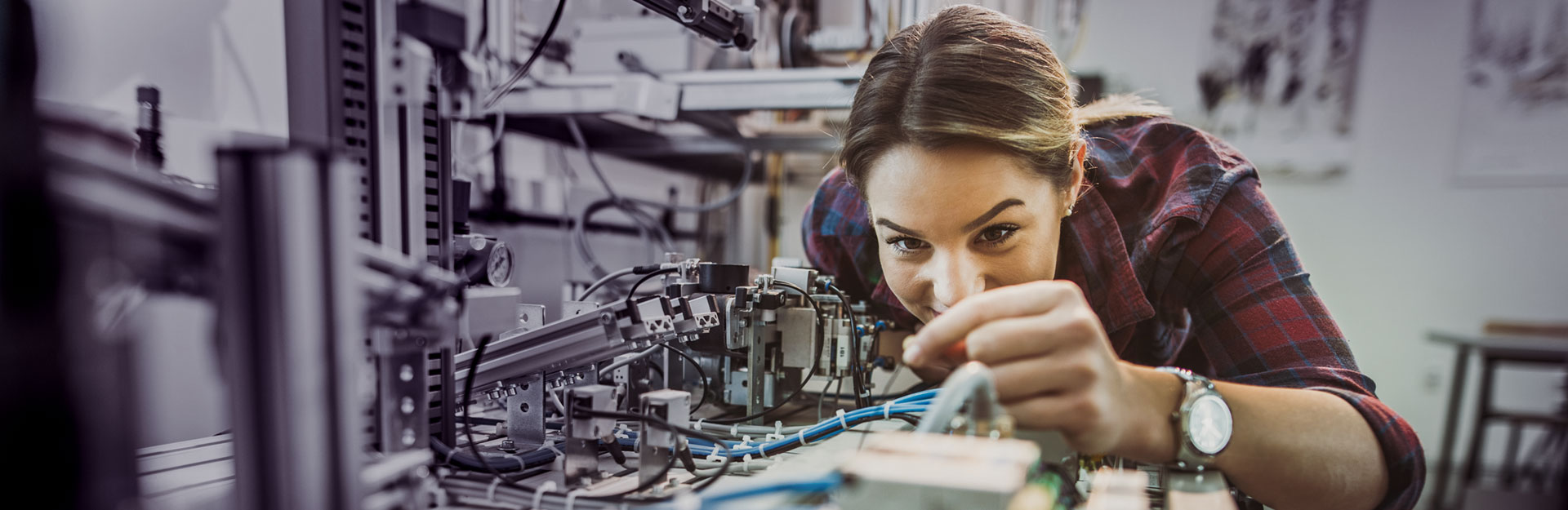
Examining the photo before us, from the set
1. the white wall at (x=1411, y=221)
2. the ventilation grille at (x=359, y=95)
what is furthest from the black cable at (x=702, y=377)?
the white wall at (x=1411, y=221)

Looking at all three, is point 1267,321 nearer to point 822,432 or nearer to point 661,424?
point 822,432

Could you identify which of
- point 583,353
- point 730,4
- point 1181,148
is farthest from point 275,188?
point 1181,148

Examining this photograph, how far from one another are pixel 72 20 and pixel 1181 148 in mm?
1572

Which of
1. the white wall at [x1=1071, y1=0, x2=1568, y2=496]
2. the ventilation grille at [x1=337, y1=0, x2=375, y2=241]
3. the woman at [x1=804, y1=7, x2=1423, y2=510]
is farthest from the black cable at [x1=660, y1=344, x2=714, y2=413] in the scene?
the white wall at [x1=1071, y1=0, x2=1568, y2=496]

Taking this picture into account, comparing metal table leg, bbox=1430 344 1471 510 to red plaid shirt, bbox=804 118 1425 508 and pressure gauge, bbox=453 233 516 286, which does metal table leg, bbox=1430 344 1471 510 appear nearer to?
red plaid shirt, bbox=804 118 1425 508

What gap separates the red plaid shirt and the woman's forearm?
36mm

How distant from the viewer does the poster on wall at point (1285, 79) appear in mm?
2838

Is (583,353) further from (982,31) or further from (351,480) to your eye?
(982,31)

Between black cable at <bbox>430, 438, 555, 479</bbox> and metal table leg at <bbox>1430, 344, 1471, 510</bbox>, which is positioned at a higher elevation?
black cable at <bbox>430, 438, 555, 479</bbox>

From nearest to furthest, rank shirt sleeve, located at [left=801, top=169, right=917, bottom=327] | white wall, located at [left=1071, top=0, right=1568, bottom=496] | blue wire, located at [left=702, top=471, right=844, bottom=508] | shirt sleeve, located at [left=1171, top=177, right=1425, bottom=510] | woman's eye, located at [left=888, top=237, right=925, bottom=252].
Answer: blue wire, located at [left=702, top=471, right=844, bottom=508] < shirt sleeve, located at [left=1171, top=177, right=1425, bottom=510] < woman's eye, located at [left=888, top=237, right=925, bottom=252] < shirt sleeve, located at [left=801, top=169, right=917, bottom=327] < white wall, located at [left=1071, top=0, right=1568, bottom=496]

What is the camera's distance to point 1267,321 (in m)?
0.86

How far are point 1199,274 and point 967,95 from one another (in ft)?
1.55

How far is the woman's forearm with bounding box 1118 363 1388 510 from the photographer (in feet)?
2.04

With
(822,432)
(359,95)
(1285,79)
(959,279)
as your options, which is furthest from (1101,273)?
(1285,79)
